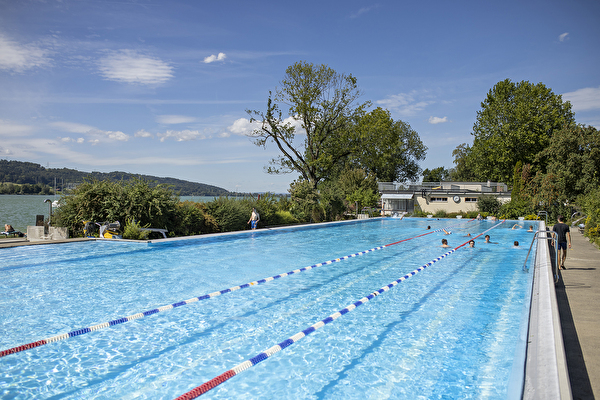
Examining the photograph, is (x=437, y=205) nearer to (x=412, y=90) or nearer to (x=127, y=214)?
(x=412, y=90)

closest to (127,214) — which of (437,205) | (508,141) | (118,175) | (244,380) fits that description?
(118,175)

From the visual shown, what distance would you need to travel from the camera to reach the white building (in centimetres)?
3284

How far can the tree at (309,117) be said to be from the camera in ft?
101

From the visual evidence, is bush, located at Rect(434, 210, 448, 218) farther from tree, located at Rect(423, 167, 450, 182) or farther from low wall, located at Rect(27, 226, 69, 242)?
tree, located at Rect(423, 167, 450, 182)

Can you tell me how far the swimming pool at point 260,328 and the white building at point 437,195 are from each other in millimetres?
24347

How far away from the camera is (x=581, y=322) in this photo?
15.4 ft

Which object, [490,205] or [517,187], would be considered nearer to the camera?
[490,205]

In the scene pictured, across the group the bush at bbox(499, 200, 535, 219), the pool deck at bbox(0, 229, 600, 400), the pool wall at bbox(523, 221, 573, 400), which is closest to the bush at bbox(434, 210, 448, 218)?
the bush at bbox(499, 200, 535, 219)

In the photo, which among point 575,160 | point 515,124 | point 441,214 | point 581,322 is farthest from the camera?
point 515,124

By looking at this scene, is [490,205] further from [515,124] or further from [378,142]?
[515,124]

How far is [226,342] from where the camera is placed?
4789mm

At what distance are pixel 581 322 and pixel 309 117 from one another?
28.4m

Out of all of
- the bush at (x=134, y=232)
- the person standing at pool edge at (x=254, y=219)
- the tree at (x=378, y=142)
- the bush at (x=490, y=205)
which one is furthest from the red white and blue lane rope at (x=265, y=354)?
the tree at (x=378, y=142)

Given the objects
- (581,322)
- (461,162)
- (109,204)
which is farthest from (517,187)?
(461,162)
